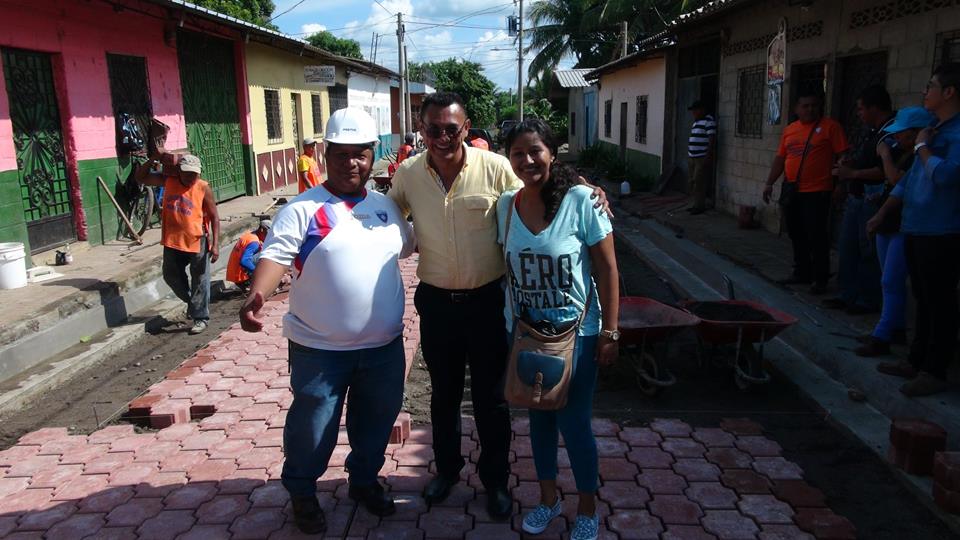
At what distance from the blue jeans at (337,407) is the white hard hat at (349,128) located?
88cm

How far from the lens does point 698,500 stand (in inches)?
138

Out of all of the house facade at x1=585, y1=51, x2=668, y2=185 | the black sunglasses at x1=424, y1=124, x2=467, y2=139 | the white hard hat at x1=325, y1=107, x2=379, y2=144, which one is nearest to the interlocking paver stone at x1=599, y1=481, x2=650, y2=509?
the black sunglasses at x1=424, y1=124, x2=467, y2=139

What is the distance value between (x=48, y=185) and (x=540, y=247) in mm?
8108

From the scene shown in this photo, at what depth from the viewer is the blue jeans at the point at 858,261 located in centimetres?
563

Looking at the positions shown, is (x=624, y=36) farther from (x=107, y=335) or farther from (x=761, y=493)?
(x=761, y=493)

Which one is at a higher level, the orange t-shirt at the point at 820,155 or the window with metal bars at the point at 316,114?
the window with metal bars at the point at 316,114

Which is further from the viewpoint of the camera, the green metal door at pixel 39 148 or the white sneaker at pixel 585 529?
the green metal door at pixel 39 148

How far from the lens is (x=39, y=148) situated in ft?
28.4

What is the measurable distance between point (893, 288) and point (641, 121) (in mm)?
13785

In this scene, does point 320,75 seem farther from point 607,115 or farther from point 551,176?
point 551,176

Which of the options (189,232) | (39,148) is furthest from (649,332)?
(39,148)

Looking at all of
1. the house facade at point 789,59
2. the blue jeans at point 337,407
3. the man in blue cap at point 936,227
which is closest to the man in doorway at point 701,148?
the house facade at point 789,59

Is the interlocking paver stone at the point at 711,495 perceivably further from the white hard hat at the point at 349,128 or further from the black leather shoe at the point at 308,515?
the white hard hat at the point at 349,128

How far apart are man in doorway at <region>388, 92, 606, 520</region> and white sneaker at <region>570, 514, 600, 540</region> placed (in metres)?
0.37
